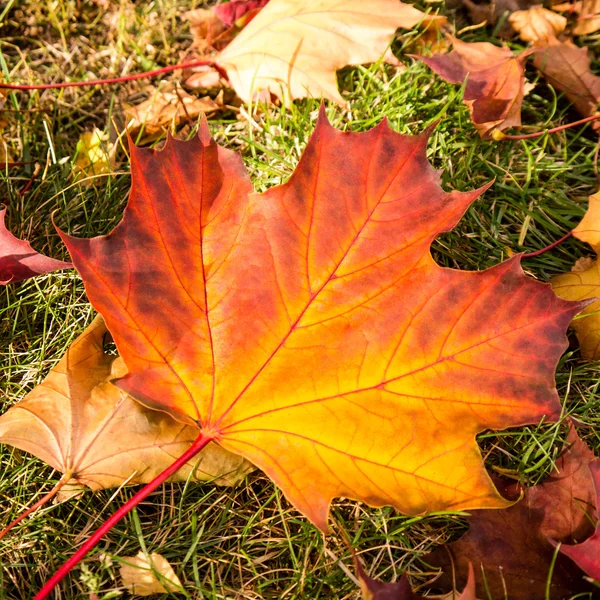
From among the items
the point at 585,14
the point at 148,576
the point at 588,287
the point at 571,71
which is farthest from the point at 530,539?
the point at 585,14

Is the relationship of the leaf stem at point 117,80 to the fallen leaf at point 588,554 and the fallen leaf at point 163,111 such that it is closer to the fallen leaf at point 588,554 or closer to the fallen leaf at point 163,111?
the fallen leaf at point 163,111

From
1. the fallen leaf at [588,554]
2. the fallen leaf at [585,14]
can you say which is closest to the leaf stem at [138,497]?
the fallen leaf at [588,554]

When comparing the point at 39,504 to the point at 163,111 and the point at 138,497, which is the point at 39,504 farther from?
the point at 163,111

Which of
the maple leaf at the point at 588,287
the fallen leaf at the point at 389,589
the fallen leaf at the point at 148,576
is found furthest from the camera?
the maple leaf at the point at 588,287

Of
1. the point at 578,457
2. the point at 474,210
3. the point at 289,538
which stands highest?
the point at 474,210

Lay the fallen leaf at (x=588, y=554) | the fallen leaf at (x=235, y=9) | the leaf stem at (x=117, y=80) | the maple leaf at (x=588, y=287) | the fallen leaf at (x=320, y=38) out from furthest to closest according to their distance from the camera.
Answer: the fallen leaf at (x=235, y=9) < the leaf stem at (x=117, y=80) < the fallen leaf at (x=320, y=38) < the maple leaf at (x=588, y=287) < the fallen leaf at (x=588, y=554)

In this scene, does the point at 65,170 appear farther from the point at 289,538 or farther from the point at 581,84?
the point at 581,84

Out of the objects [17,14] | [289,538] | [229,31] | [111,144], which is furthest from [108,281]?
[17,14]
